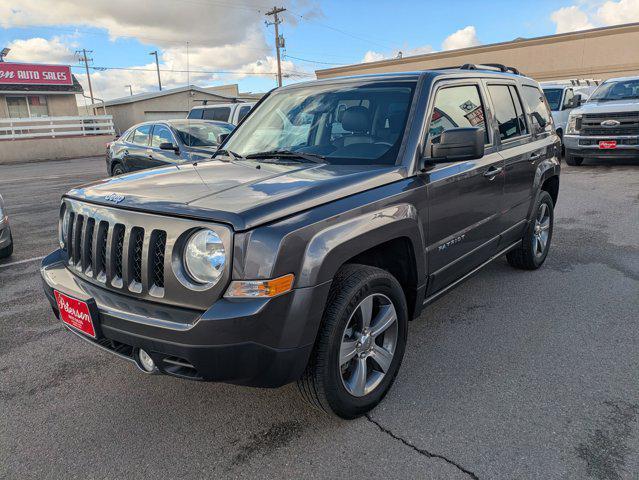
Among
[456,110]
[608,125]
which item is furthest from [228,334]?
[608,125]

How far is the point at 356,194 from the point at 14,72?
116 ft

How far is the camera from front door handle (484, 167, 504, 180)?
12.0 ft

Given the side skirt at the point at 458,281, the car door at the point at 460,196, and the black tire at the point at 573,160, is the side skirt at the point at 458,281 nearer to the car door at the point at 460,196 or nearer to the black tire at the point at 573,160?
the car door at the point at 460,196

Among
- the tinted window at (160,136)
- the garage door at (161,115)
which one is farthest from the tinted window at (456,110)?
the garage door at (161,115)

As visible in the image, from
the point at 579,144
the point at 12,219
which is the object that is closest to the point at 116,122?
the point at 12,219

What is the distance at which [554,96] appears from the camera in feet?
47.0

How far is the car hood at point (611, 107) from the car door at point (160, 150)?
9.02 metres

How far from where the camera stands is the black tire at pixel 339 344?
95.0 inches

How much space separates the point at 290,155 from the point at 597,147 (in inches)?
409

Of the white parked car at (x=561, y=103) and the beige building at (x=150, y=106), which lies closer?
the white parked car at (x=561, y=103)

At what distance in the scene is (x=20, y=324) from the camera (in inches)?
162

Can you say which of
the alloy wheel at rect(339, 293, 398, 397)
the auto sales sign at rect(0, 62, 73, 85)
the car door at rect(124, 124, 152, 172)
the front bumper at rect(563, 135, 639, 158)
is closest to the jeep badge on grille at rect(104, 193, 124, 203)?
the alloy wheel at rect(339, 293, 398, 397)

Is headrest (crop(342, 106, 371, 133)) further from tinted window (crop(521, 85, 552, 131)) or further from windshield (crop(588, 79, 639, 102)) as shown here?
windshield (crop(588, 79, 639, 102))

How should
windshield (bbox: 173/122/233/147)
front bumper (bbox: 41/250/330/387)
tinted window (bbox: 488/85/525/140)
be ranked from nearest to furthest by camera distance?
front bumper (bbox: 41/250/330/387)
tinted window (bbox: 488/85/525/140)
windshield (bbox: 173/122/233/147)
